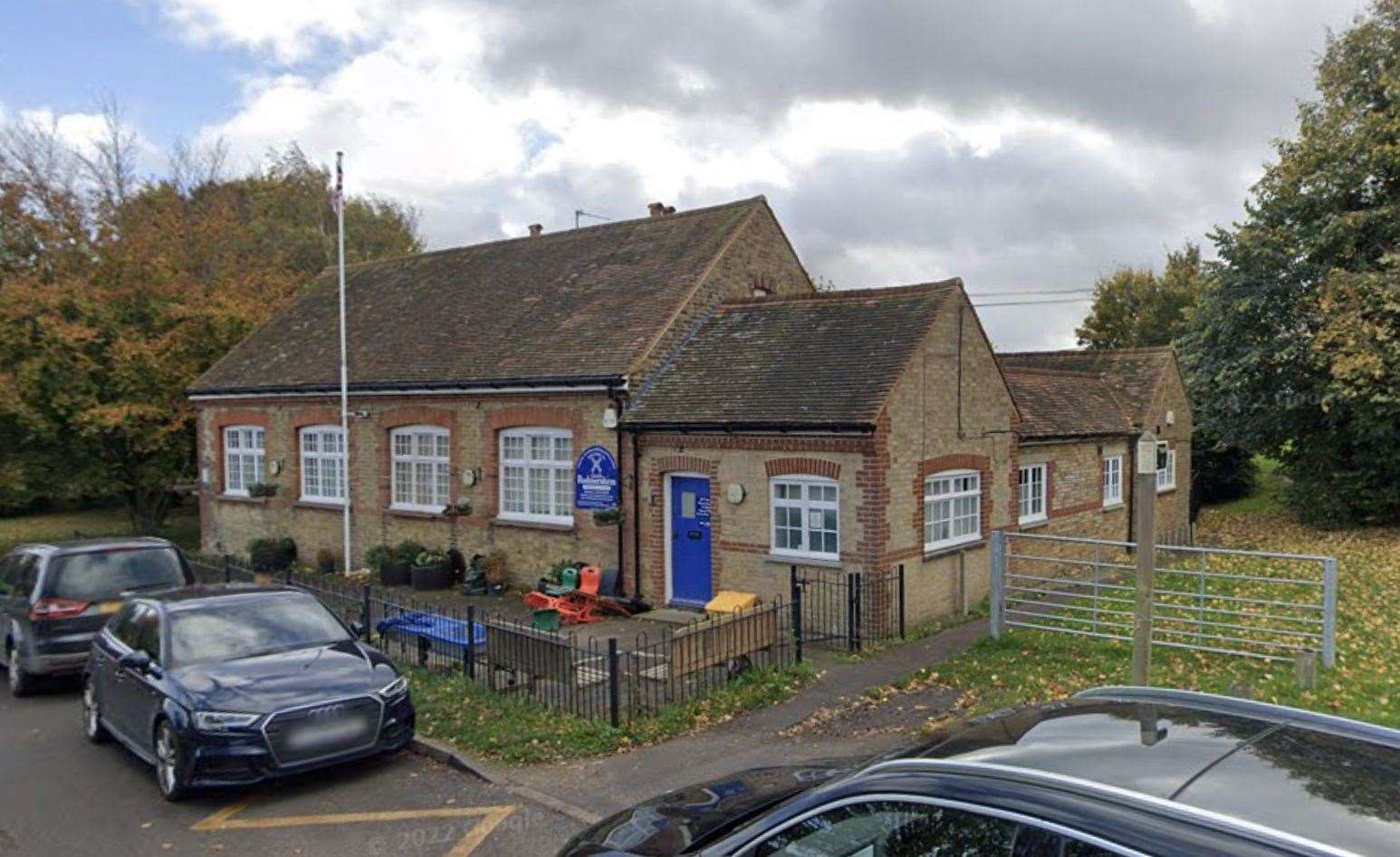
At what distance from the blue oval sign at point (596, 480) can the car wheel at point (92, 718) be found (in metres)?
7.49

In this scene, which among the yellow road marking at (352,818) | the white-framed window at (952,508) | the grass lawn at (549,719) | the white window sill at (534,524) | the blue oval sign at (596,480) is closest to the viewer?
the yellow road marking at (352,818)

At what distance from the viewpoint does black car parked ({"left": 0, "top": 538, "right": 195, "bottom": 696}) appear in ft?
36.5

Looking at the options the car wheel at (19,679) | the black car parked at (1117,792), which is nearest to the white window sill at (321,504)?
the car wheel at (19,679)

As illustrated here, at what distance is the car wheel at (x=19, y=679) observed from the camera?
447 inches

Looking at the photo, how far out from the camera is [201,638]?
840cm

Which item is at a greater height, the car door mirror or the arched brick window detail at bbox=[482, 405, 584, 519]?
the arched brick window detail at bbox=[482, 405, 584, 519]

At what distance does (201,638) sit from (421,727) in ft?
7.11

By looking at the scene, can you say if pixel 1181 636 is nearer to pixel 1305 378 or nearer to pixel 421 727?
pixel 421 727

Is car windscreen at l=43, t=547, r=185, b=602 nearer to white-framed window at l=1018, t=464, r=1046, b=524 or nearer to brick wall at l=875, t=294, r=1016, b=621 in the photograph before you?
brick wall at l=875, t=294, r=1016, b=621

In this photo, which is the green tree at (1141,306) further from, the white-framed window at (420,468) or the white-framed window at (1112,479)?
the white-framed window at (420,468)

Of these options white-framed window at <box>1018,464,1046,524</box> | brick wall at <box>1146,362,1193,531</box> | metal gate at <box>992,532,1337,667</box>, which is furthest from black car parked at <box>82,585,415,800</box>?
brick wall at <box>1146,362,1193,531</box>

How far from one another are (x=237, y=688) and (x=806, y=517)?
7.66m

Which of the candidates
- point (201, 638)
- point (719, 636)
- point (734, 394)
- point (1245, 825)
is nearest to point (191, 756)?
point (201, 638)

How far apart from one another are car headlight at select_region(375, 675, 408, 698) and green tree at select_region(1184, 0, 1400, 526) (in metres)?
20.1
